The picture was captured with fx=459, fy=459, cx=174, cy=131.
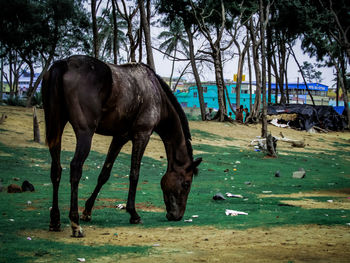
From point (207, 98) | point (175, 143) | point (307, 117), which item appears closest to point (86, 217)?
point (175, 143)

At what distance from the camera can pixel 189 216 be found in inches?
296

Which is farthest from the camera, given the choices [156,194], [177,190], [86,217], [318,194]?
[318,194]

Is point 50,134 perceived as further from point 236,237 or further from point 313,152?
point 313,152

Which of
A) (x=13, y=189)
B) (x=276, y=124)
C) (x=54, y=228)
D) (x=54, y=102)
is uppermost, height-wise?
(x=54, y=102)

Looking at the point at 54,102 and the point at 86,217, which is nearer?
the point at 54,102

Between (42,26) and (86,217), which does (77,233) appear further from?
(42,26)

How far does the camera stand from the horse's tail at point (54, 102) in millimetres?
5996

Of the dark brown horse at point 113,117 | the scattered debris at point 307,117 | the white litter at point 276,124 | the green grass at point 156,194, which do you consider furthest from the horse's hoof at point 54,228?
the scattered debris at point 307,117

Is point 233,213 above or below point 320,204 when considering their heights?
above

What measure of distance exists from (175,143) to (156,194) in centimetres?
292

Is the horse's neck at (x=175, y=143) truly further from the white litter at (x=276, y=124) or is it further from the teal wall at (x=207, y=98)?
the teal wall at (x=207, y=98)

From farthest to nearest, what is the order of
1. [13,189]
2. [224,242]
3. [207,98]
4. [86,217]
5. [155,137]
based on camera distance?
[207,98] → [155,137] → [13,189] → [86,217] → [224,242]

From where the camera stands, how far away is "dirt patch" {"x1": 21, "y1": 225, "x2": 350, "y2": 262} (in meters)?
4.75

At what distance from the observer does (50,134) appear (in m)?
6.05
